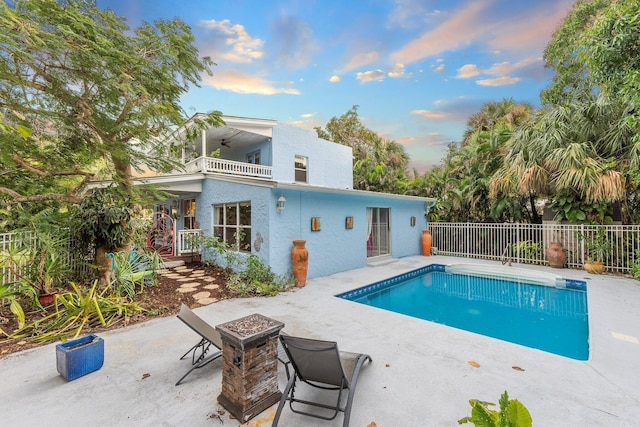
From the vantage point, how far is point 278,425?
8.52 feet

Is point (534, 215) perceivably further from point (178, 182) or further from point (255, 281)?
point (178, 182)

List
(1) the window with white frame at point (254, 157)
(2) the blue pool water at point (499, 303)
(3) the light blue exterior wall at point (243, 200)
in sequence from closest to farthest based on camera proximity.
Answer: (2) the blue pool water at point (499, 303)
(3) the light blue exterior wall at point (243, 200)
(1) the window with white frame at point (254, 157)

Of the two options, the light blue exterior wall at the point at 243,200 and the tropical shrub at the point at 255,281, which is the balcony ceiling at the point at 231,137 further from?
the tropical shrub at the point at 255,281

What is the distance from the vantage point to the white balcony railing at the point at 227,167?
12457 millimetres

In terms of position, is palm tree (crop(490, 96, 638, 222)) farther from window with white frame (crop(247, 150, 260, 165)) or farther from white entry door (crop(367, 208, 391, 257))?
window with white frame (crop(247, 150, 260, 165))

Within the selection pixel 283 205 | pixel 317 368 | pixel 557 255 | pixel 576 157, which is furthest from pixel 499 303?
pixel 317 368

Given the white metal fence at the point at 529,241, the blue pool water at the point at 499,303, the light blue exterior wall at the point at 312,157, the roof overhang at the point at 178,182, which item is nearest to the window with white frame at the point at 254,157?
the light blue exterior wall at the point at 312,157

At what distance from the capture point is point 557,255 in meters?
10.3

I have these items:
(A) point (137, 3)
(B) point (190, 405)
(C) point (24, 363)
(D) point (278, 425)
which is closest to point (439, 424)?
(D) point (278, 425)

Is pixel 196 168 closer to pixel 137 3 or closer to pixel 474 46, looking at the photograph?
pixel 137 3

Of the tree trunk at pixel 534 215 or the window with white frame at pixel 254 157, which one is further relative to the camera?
the window with white frame at pixel 254 157

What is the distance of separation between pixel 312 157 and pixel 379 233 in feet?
20.5

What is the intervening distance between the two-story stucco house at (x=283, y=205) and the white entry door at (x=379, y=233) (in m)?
0.05

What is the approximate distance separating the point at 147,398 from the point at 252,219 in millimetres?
5806
